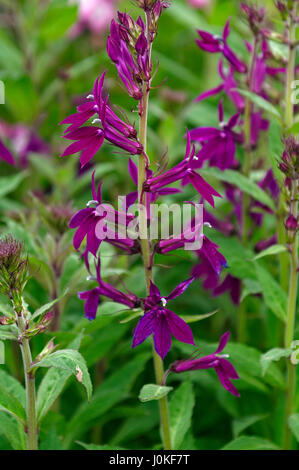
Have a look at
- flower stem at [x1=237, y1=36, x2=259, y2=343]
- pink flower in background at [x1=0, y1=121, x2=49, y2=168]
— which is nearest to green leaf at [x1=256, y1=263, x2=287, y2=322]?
flower stem at [x1=237, y1=36, x2=259, y2=343]

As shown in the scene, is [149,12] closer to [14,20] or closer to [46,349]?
[46,349]

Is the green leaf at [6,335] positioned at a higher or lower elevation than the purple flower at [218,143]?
lower

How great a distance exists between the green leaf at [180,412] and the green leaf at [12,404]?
328mm

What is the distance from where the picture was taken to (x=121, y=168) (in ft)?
7.31

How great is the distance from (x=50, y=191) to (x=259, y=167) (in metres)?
1.01

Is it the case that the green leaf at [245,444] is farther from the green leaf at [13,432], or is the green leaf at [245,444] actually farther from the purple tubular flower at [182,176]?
the purple tubular flower at [182,176]

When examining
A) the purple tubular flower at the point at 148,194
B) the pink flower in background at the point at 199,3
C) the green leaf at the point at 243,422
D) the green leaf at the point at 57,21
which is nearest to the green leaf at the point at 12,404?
the purple tubular flower at the point at 148,194

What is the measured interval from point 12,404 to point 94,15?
218 centimetres

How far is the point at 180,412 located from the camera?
4.38ft

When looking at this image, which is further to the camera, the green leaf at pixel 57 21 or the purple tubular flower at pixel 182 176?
the green leaf at pixel 57 21

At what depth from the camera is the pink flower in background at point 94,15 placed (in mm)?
2846

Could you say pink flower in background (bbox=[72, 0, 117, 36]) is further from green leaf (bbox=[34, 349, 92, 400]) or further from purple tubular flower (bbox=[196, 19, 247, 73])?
green leaf (bbox=[34, 349, 92, 400])

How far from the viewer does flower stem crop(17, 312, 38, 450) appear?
1.06 m

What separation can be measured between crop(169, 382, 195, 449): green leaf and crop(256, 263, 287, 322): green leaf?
261mm
